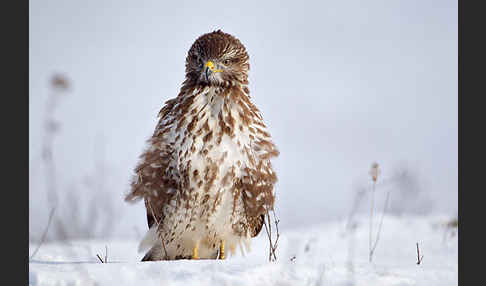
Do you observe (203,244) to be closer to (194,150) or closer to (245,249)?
(245,249)

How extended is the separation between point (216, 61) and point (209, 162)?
2.81ft

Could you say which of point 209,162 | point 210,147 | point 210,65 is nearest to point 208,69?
point 210,65

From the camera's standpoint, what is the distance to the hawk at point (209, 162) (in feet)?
11.5

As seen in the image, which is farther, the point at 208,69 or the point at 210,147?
the point at 208,69

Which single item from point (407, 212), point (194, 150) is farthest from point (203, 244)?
point (407, 212)

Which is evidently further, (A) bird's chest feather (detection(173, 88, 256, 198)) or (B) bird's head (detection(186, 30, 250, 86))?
(B) bird's head (detection(186, 30, 250, 86))

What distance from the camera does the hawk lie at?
11.5 ft

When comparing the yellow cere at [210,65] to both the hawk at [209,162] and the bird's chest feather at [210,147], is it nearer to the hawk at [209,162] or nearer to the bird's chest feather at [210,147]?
the hawk at [209,162]

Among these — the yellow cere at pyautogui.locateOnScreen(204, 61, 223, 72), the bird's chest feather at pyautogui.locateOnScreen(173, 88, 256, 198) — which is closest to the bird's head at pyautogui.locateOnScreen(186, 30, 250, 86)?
the yellow cere at pyautogui.locateOnScreen(204, 61, 223, 72)

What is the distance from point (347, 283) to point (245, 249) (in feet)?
5.05

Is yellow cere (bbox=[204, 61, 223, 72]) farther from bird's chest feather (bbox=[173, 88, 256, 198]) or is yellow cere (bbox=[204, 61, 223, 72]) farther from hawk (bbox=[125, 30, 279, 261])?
bird's chest feather (bbox=[173, 88, 256, 198])

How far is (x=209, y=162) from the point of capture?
3.44 metres

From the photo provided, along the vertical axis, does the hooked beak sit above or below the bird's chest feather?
above

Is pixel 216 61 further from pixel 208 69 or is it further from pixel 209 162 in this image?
pixel 209 162
